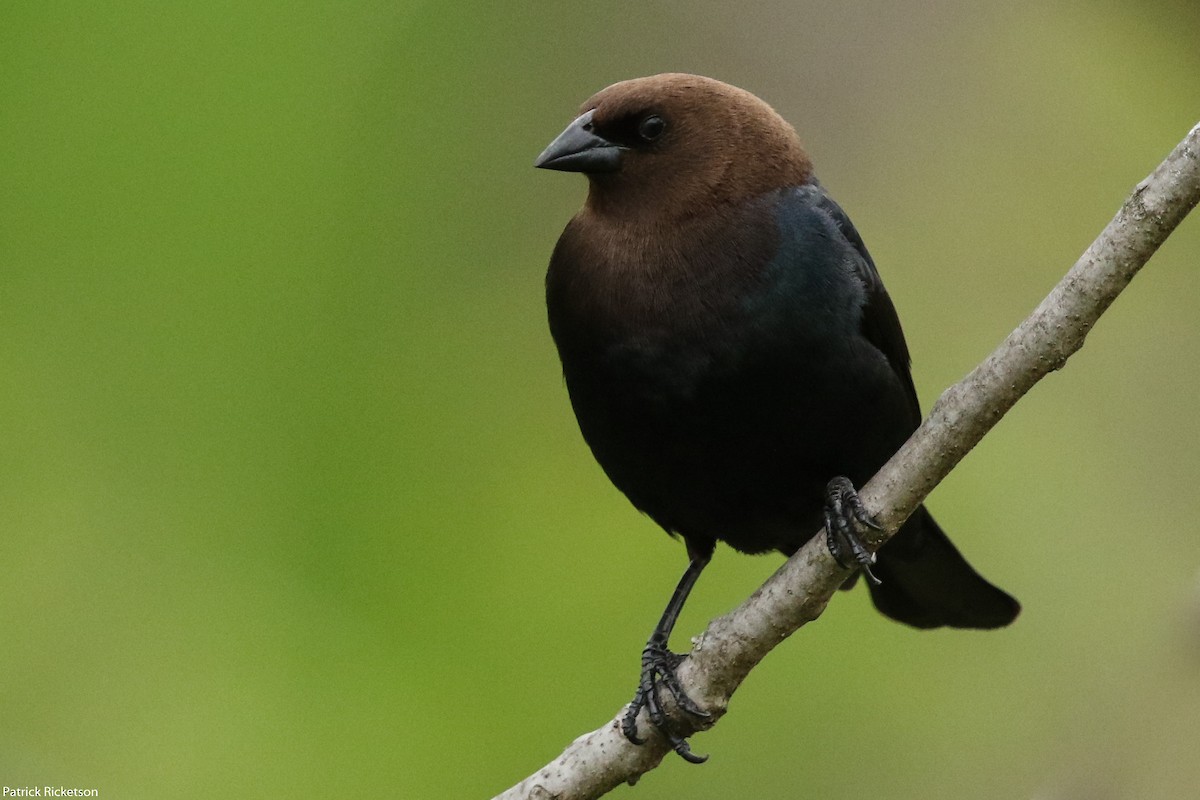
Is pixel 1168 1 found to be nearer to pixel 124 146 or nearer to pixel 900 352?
pixel 900 352

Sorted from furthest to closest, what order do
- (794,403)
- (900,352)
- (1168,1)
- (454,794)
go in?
1. (454,794)
2. (900,352)
3. (794,403)
4. (1168,1)

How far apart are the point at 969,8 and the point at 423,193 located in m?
2.32

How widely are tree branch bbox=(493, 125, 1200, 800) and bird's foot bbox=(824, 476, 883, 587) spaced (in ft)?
0.07

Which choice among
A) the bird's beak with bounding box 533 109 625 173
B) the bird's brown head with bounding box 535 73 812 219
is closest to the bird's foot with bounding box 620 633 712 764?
the bird's brown head with bounding box 535 73 812 219

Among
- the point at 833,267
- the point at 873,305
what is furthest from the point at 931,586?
the point at 833,267

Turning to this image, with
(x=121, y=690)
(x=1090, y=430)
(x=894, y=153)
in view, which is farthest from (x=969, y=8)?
(x=121, y=690)

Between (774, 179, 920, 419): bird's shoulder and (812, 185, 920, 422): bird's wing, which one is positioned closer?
(774, 179, 920, 419): bird's shoulder

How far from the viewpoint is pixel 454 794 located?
15.9ft

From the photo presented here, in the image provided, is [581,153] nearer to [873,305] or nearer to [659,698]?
[873,305]

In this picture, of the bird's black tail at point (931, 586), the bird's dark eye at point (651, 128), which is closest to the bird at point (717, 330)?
the bird's dark eye at point (651, 128)

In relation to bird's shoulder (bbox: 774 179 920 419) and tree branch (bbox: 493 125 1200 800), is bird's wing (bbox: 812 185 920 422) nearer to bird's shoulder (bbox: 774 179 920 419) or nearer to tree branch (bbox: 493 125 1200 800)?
bird's shoulder (bbox: 774 179 920 419)

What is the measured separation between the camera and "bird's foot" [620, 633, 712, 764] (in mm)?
3826

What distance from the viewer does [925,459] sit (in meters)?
3.42

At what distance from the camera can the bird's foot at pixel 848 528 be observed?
362cm
